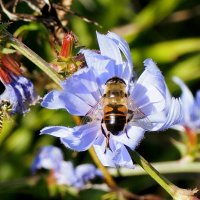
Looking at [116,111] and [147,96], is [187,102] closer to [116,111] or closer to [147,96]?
[147,96]

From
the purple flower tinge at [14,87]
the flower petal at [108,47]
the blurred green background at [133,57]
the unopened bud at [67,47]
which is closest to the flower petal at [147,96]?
the flower petal at [108,47]

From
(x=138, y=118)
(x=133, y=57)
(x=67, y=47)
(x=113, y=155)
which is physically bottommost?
(x=113, y=155)

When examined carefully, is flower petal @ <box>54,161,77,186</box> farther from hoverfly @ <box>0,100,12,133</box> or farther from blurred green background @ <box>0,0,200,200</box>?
hoverfly @ <box>0,100,12,133</box>

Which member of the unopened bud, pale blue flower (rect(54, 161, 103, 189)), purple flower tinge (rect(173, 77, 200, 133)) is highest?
purple flower tinge (rect(173, 77, 200, 133))

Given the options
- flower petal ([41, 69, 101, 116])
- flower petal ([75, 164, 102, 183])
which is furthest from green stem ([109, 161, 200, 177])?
flower petal ([41, 69, 101, 116])

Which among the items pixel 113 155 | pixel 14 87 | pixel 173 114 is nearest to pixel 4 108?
pixel 14 87

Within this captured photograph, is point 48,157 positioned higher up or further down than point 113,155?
higher up

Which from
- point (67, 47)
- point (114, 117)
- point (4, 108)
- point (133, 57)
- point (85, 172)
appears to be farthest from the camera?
point (133, 57)
